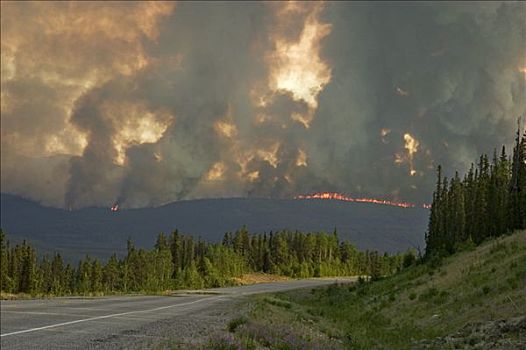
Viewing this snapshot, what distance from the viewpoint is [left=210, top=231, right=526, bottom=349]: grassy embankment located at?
62.1ft

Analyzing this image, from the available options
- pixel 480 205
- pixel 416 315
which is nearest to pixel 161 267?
pixel 480 205

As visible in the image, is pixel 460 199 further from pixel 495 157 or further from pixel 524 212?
pixel 524 212

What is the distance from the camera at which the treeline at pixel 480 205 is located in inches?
2729

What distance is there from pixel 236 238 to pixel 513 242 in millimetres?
153780

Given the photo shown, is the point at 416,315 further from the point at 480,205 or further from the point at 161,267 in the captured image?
the point at 161,267

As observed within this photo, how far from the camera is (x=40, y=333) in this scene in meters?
16.9

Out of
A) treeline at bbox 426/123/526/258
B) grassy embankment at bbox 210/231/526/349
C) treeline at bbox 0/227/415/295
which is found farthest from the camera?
→ treeline at bbox 0/227/415/295

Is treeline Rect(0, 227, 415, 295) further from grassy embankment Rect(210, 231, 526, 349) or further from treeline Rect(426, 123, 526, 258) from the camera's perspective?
grassy embankment Rect(210, 231, 526, 349)

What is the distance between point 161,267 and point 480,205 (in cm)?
8713

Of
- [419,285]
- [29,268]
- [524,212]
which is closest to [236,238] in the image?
[29,268]

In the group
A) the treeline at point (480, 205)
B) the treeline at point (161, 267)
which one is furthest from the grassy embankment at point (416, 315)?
the treeline at point (161, 267)

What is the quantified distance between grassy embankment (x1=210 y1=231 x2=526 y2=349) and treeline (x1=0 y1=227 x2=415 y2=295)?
219 ft

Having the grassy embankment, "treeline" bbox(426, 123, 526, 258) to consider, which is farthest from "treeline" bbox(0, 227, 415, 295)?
the grassy embankment

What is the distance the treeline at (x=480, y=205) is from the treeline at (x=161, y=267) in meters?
16.2
